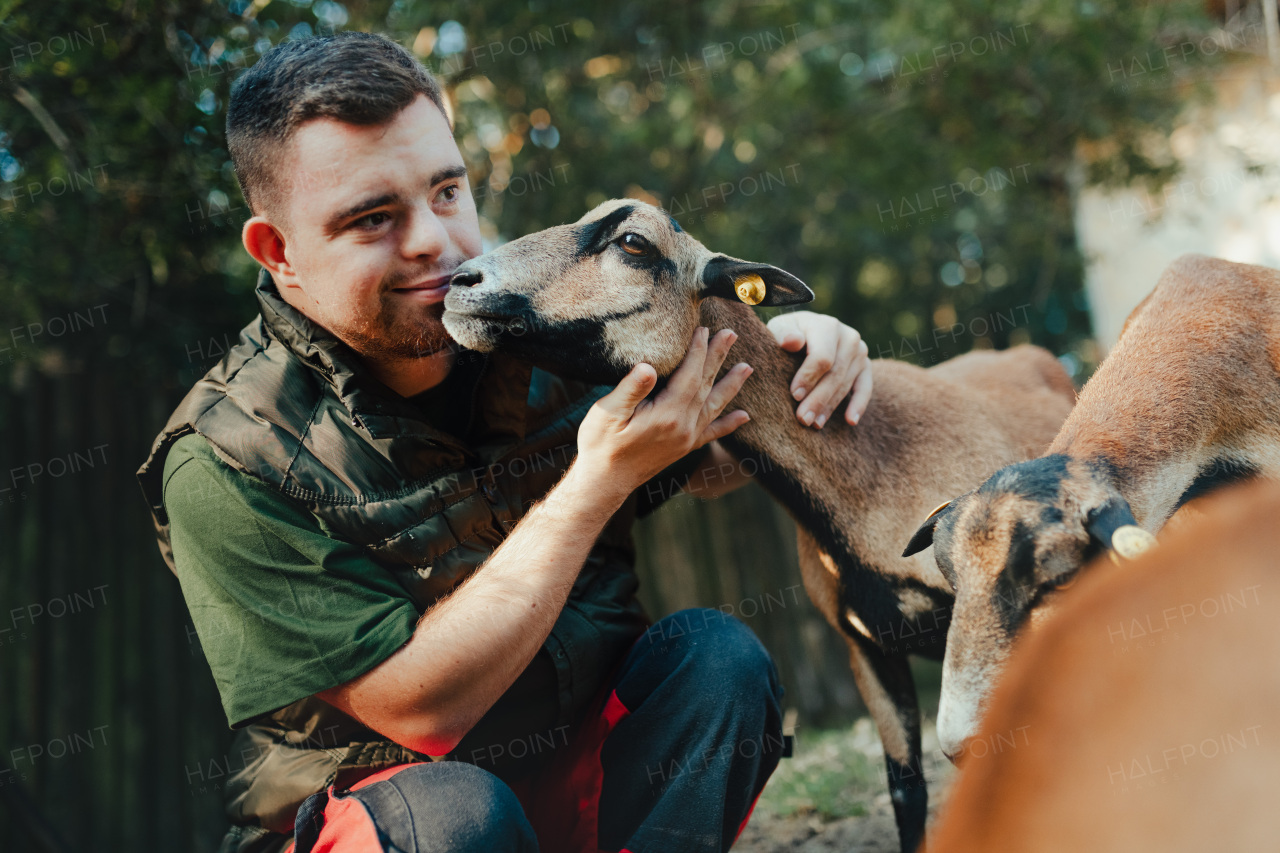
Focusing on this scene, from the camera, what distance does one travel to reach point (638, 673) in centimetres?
288

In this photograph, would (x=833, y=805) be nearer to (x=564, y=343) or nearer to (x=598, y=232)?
(x=564, y=343)

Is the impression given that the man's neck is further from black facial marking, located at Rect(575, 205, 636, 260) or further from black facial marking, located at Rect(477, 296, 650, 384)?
black facial marking, located at Rect(575, 205, 636, 260)

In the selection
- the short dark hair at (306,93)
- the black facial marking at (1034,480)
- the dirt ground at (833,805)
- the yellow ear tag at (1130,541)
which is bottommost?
the dirt ground at (833,805)

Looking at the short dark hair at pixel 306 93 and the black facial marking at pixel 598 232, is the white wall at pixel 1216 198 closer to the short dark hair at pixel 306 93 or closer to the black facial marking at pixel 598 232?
the black facial marking at pixel 598 232

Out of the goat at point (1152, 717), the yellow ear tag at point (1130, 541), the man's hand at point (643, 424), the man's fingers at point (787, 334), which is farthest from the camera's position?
the man's fingers at point (787, 334)

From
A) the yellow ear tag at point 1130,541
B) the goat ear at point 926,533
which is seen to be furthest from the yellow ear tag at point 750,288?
the yellow ear tag at point 1130,541

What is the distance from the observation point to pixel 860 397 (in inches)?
124

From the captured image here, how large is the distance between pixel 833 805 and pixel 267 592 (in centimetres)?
358

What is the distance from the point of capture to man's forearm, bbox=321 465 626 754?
220 cm

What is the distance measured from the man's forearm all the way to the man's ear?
1186mm

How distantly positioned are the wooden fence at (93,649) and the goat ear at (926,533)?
4.89 metres

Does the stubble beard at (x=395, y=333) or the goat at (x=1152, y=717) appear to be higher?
the stubble beard at (x=395, y=333)

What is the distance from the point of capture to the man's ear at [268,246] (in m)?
2.70

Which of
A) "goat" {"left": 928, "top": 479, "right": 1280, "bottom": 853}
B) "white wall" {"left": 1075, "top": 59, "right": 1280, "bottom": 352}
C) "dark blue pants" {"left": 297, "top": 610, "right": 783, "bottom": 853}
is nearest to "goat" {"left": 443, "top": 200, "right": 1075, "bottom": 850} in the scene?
"dark blue pants" {"left": 297, "top": 610, "right": 783, "bottom": 853}
